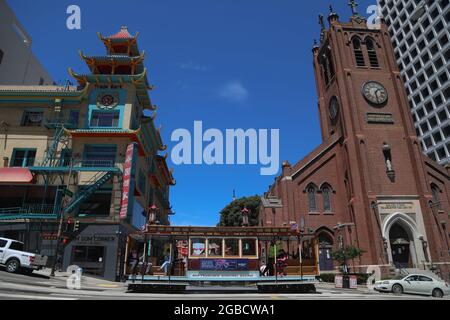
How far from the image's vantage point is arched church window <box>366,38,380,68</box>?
4119 centimetres

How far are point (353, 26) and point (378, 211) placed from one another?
26030 mm

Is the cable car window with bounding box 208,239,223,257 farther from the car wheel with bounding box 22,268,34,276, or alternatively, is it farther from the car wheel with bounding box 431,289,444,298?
the car wheel with bounding box 431,289,444,298

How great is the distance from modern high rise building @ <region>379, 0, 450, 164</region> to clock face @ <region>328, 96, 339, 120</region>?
101 ft

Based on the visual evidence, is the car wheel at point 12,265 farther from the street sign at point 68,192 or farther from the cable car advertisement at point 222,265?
the cable car advertisement at point 222,265

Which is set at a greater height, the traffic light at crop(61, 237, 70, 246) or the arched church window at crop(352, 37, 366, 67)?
the arched church window at crop(352, 37, 366, 67)

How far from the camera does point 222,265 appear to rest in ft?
56.3

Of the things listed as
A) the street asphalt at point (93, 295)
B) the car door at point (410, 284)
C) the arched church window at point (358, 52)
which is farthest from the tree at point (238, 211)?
the street asphalt at point (93, 295)

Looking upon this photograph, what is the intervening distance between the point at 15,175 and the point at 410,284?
3115 cm

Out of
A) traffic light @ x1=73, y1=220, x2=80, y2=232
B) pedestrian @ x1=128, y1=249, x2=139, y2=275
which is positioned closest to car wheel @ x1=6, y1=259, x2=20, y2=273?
traffic light @ x1=73, y1=220, x2=80, y2=232

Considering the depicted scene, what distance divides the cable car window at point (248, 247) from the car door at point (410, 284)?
1091 centimetres

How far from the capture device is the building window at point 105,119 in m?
28.6

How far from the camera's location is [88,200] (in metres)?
26.8
